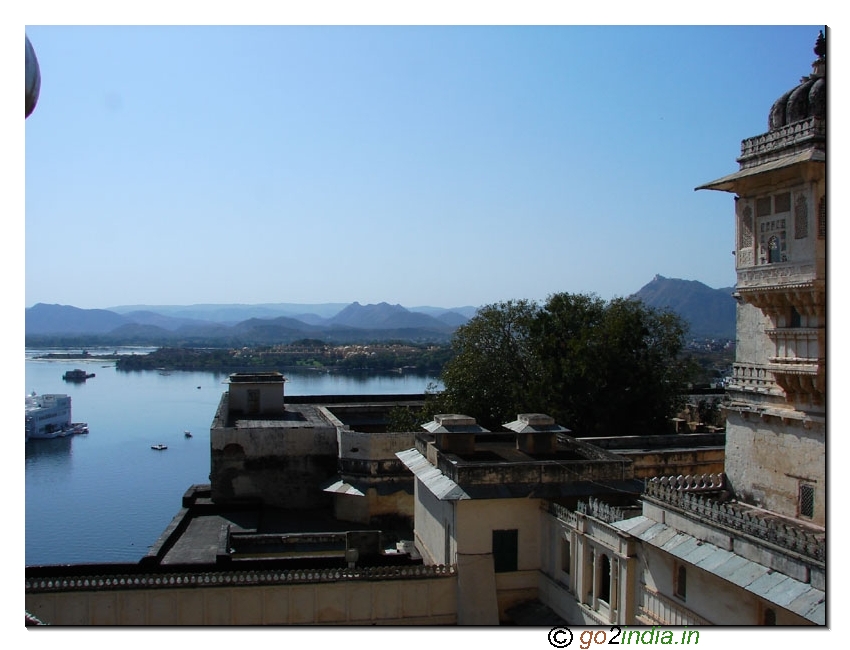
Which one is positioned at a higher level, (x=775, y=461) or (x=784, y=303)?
(x=784, y=303)

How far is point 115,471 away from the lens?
170ft

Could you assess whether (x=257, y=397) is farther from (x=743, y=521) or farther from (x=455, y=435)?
(x=743, y=521)

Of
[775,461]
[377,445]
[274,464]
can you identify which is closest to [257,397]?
[274,464]

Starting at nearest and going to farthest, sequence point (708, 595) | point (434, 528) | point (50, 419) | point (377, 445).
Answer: point (708, 595), point (434, 528), point (377, 445), point (50, 419)

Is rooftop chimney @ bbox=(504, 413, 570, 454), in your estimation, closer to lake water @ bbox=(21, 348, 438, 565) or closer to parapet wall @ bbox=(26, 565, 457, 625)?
parapet wall @ bbox=(26, 565, 457, 625)

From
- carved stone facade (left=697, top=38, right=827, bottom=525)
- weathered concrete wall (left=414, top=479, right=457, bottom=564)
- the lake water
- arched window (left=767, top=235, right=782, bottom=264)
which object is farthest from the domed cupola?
the lake water

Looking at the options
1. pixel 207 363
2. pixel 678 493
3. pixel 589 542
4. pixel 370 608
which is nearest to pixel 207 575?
pixel 370 608

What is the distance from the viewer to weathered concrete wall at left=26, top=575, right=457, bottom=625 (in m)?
14.7

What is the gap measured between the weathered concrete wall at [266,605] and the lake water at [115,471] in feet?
57.6

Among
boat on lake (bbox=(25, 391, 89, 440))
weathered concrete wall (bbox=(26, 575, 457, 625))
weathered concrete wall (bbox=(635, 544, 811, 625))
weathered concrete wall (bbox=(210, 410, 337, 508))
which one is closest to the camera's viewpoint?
weathered concrete wall (bbox=(635, 544, 811, 625))

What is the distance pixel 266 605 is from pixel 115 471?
132ft

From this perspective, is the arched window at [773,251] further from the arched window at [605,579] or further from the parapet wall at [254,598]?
the parapet wall at [254,598]

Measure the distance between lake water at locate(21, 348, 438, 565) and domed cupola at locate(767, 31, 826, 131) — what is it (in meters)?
27.0
